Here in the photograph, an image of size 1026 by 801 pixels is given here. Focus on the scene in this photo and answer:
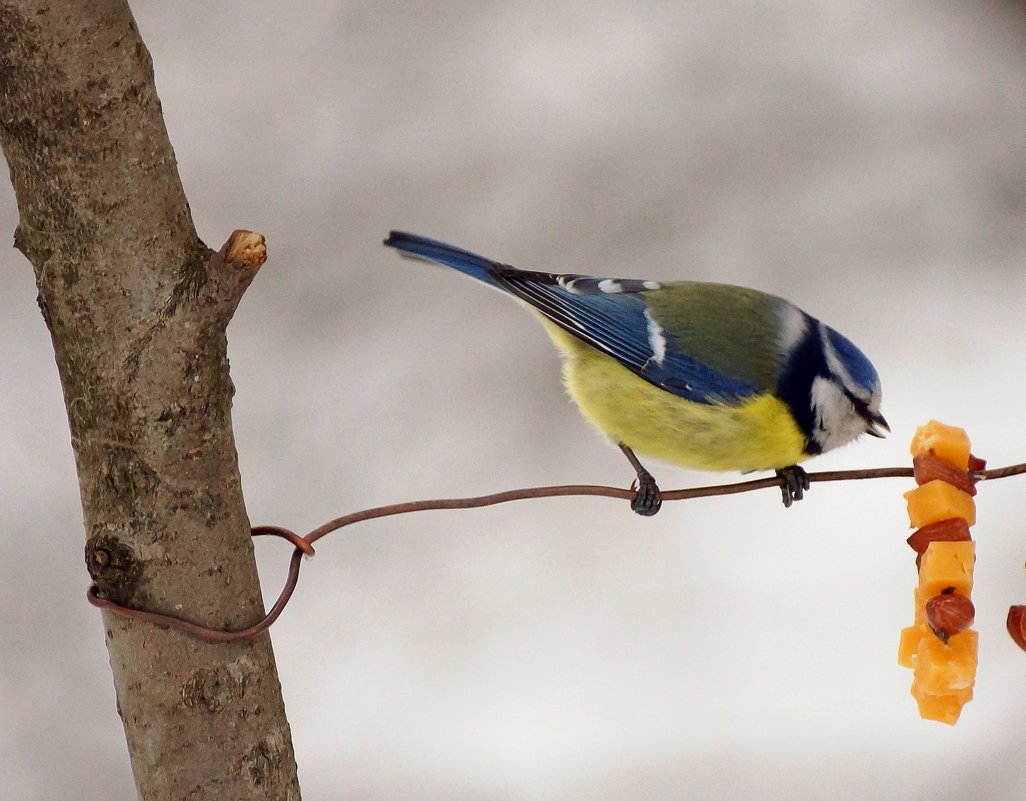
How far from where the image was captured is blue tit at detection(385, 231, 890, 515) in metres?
1.14

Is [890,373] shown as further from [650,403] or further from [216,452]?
[216,452]

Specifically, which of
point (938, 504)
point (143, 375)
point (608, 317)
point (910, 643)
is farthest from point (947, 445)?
point (143, 375)

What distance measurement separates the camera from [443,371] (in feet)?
7.16

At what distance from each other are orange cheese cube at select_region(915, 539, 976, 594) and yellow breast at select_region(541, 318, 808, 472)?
0.26 m

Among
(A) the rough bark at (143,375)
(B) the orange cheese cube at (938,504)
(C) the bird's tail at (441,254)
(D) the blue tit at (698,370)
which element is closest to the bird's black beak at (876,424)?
(D) the blue tit at (698,370)

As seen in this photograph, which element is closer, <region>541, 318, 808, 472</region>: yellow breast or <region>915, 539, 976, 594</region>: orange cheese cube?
<region>915, 539, 976, 594</region>: orange cheese cube

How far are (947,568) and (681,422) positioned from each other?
343mm

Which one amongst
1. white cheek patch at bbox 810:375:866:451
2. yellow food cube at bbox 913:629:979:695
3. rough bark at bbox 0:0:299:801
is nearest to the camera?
rough bark at bbox 0:0:299:801

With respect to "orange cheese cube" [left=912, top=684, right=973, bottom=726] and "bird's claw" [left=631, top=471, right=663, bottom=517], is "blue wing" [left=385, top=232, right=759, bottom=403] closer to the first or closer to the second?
"bird's claw" [left=631, top=471, right=663, bottom=517]

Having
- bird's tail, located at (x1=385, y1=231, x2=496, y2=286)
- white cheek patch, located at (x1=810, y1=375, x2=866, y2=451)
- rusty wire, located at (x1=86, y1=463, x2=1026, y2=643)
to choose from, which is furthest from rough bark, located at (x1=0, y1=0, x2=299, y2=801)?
white cheek patch, located at (x1=810, y1=375, x2=866, y2=451)

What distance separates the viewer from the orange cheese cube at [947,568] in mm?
888

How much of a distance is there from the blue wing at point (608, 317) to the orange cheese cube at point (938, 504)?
268mm

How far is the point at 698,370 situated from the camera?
1.19 m

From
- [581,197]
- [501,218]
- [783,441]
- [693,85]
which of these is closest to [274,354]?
[501,218]
